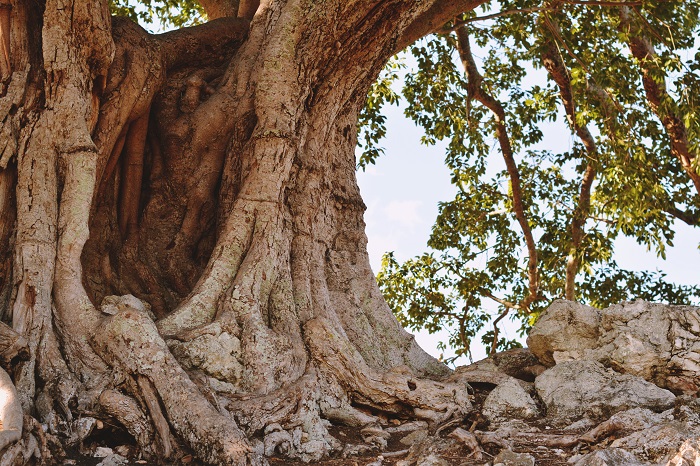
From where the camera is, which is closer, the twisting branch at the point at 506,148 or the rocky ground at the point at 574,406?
the rocky ground at the point at 574,406

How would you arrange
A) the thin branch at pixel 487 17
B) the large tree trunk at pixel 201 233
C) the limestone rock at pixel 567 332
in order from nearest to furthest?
the large tree trunk at pixel 201 233, the limestone rock at pixel 567 332, the thin branch at pixel 487 17

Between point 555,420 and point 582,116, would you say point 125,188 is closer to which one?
point 555,420

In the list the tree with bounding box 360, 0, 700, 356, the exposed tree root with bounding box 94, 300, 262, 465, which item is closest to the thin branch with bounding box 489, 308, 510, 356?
the tree with bounding box 360, 0, 700, 356

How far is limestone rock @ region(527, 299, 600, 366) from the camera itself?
6121mm

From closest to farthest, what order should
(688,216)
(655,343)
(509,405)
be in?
(509,405), (655,343), (688,216)

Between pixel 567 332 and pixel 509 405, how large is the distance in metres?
0.84

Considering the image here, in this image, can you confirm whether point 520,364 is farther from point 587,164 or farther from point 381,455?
point 587,164

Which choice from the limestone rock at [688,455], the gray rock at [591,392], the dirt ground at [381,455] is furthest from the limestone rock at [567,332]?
the limestone rock at [688,455]

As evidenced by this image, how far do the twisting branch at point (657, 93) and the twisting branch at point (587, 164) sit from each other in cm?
85

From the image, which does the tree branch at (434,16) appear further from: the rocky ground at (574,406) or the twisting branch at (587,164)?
the twisting branch at (587,164)

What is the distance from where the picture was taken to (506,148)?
450 inches

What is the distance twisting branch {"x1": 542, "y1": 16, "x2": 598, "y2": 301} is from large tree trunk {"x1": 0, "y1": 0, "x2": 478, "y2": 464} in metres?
3.45

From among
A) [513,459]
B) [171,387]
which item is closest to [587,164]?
[513,459]

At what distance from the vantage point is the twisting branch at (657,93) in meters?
9.14
